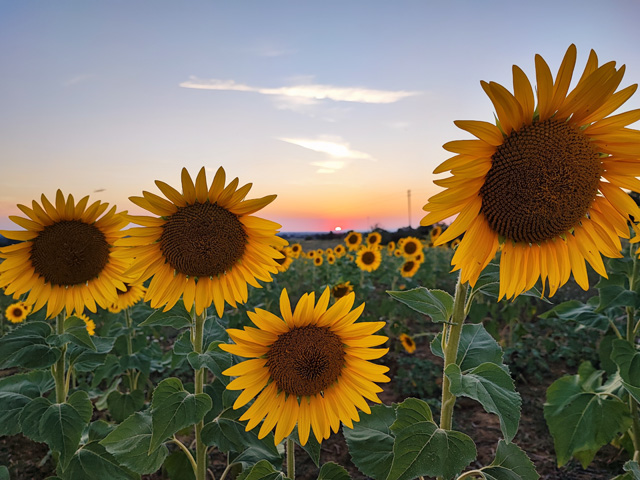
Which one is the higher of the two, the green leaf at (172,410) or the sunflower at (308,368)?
the sunflower at (308,368)

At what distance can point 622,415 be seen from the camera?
2.98m

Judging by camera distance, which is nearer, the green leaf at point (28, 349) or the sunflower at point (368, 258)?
the green leaf at point (28, 349)

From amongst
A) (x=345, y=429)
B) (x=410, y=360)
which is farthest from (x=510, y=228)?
(x=410, y=360)

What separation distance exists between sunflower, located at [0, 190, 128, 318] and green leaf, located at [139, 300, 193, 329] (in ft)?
1.93

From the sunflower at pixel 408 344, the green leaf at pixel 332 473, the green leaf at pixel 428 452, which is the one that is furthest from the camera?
the sunflower at pixel 408 344

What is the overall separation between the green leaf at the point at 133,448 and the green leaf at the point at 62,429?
1.20 feet

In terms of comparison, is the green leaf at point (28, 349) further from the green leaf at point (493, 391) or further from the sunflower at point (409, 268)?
Answer: the sunflower at point (409, 268)

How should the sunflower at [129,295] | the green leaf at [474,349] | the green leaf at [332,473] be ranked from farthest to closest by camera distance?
the sunflower at [129,295]
the green leaf at [332,473]
the green leaf at [474,349]

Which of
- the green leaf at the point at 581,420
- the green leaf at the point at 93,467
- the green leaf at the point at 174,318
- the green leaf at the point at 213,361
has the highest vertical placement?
the green leaf at the point at 174,318

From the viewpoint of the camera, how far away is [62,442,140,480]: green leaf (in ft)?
7.91

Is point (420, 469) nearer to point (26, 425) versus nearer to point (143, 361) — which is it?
point (26, 425)

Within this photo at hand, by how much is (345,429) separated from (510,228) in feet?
3.86

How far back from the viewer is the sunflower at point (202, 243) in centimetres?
204

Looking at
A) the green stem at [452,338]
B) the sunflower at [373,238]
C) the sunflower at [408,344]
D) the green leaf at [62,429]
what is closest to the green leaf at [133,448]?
the green leaf at [62,429]
